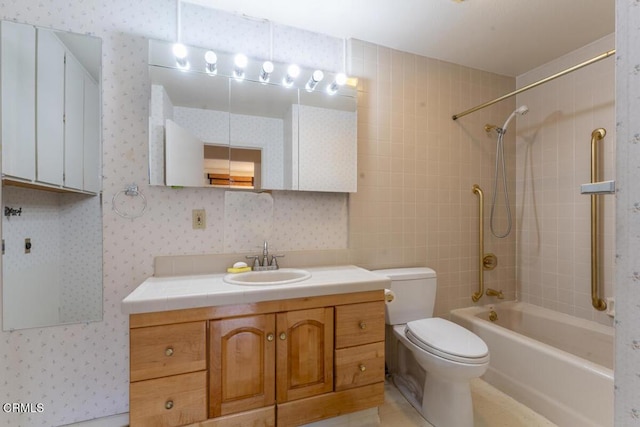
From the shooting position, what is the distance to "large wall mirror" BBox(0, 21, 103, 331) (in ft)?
4.54

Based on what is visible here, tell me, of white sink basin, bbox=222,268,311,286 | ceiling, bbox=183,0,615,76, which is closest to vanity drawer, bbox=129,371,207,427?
white sink basin, bbox=222,268,311,286

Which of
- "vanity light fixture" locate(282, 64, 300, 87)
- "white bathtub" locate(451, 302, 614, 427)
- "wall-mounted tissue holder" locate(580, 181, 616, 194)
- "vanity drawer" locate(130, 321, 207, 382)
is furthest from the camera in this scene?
"vanity light fixture" locate(282, 64, 300, 87)

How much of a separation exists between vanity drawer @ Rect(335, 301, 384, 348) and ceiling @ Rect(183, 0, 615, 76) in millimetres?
1642

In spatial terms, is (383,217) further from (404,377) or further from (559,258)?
(559,258)

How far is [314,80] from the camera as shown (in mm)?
1829

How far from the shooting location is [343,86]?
6.30 ft

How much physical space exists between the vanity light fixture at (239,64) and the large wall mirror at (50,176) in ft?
2.23

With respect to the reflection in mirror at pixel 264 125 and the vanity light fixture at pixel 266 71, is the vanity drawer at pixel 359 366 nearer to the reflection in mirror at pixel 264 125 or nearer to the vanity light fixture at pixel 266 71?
the reflection in mirror at pixel 264 125

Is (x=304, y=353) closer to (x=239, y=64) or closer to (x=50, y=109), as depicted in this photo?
(x=239, y=64)

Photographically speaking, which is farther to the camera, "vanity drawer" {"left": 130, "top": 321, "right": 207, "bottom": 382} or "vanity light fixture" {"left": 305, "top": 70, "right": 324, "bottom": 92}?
"vanity light fixture" {"left": 305, "top": 70, "right": 324, "bottom": 92}

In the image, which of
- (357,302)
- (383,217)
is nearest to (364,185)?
(383,217)

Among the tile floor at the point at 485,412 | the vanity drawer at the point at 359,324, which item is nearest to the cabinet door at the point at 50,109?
the vanity drawer at the point at 359,324

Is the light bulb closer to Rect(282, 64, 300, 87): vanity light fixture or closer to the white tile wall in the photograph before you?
the white tile wall

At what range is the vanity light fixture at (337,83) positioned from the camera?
1879mm
